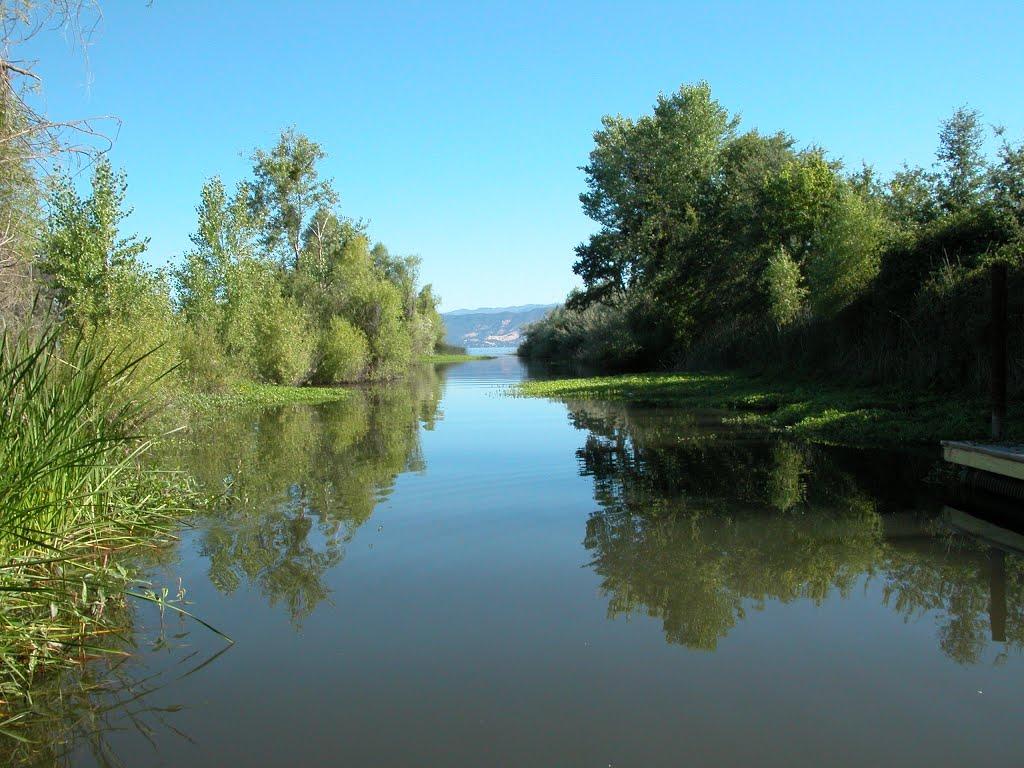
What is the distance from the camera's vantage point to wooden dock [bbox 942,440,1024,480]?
8.59 meters

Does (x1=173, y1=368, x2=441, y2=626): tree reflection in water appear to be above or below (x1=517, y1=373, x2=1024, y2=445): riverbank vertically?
below

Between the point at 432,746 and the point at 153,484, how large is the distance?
5.75 meters

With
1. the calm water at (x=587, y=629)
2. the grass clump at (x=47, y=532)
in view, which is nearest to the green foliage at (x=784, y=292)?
the calm water at (x=587, y=629)

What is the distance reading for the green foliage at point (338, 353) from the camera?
37.1 metres

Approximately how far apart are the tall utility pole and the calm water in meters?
1.16

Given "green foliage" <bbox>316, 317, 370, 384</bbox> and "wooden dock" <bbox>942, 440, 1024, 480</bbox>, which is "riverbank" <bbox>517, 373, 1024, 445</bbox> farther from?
"green foliage" <bbox>316, 317, 370, 384</bbox>

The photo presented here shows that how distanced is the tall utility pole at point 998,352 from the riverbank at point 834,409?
50 cm

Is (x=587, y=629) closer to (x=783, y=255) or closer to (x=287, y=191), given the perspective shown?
(x=783, y=255)

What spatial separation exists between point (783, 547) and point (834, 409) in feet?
31.2

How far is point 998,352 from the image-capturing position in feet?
34.7

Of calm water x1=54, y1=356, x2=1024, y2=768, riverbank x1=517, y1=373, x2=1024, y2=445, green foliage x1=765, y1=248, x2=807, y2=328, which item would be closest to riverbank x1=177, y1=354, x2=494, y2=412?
riverbank x1=517, y1=373, x2=1024, y2=445

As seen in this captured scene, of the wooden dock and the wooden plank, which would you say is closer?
the wooden plank

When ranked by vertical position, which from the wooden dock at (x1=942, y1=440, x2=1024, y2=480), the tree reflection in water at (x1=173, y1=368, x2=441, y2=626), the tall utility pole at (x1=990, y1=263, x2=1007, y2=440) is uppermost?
the tall utility pole at (x1=990, y1=263, x2=1007, y2=440)

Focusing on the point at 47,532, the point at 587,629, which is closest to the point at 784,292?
the point at 587,629
